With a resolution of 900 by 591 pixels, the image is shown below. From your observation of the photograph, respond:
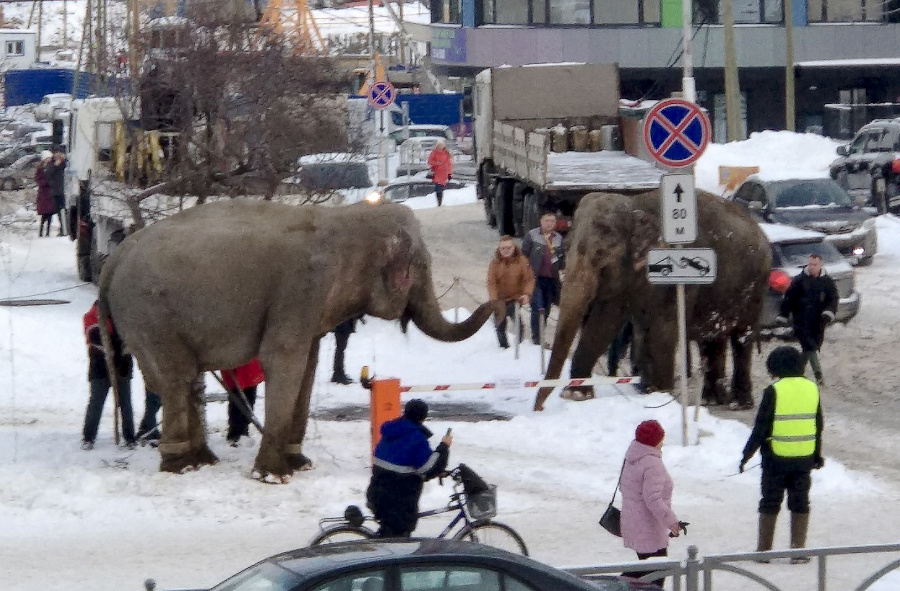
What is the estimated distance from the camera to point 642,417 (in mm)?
14875

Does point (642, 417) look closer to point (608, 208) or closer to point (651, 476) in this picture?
point (608, 208)

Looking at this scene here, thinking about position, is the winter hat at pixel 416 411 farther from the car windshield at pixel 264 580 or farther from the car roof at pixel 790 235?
the car roof at pixel 790 235

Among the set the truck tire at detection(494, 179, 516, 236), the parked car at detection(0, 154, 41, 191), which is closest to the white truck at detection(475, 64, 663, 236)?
the truck tire at detection(494, 179, 516, 236)

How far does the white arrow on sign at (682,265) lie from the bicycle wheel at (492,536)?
170 inches

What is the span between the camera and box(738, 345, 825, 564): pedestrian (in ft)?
34.0

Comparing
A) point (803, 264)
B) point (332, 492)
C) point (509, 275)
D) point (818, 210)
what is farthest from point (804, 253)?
point (332, 492)

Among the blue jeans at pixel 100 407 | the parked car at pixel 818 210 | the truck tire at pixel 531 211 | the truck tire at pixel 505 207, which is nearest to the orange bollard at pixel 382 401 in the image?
the blue jeans at pixel 100 407

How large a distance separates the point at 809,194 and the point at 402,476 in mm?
19679

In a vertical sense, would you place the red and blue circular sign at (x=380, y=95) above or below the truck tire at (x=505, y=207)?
above

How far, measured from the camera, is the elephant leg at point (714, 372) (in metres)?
17.0

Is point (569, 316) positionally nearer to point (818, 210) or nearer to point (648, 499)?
point (648, 499)

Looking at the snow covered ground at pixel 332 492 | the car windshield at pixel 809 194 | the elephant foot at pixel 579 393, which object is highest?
the car windshield at pixel 809 194

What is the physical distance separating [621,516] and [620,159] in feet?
64.4

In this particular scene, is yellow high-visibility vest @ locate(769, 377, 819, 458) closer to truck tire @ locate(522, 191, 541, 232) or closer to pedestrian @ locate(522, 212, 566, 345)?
pedestrian @ locate(522, 212, 566, 345)
